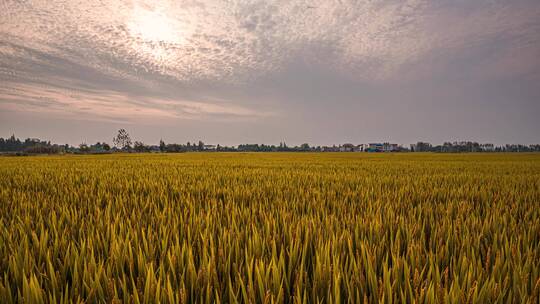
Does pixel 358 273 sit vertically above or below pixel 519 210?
above

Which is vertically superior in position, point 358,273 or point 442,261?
point 358,273

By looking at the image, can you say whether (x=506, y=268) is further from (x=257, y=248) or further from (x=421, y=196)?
(x=421, y=196)

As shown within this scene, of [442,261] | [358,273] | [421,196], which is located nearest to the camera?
[358,273]

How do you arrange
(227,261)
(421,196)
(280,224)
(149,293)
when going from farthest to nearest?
(421,196) < (280,224) < (227,261) < (149,293)

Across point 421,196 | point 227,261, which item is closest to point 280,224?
point 227,261

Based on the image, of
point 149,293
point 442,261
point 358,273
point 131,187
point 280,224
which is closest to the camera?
point 149,293

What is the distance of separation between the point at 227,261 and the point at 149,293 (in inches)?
16.4

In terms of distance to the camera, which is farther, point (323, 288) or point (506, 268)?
point (506, 268)

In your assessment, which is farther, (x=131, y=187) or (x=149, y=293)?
(x=131, y=187)

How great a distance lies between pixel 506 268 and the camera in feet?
4.33

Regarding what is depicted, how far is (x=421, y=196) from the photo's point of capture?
3.76 metres

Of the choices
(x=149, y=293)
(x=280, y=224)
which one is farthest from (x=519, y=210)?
(x=149, y=293)

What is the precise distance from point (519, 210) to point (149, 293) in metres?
3.88

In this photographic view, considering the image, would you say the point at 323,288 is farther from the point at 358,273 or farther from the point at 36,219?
the point at 36,219
